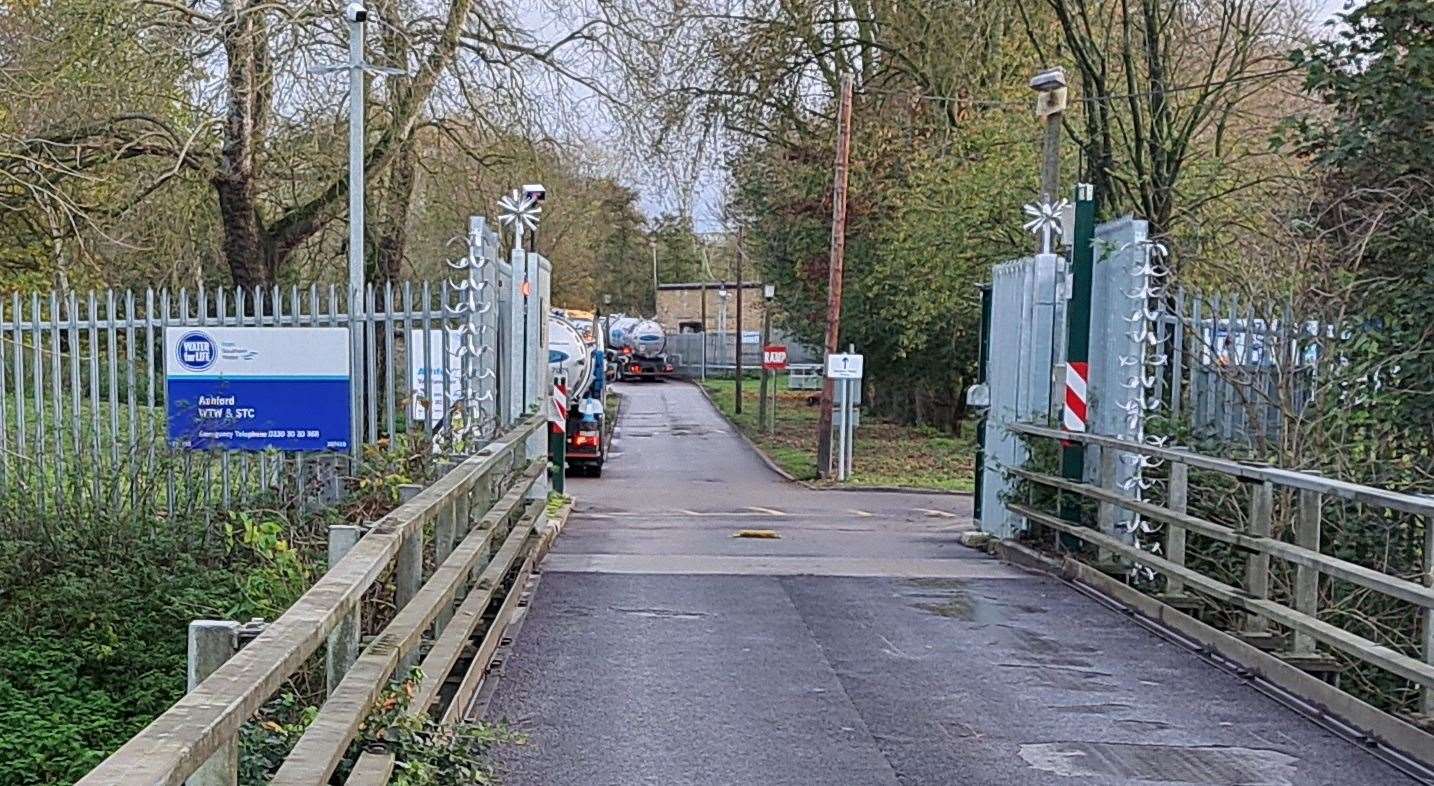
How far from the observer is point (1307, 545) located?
7.63 metres

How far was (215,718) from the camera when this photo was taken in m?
2.71

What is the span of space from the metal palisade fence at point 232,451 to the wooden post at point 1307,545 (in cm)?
568

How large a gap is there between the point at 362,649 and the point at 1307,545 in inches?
188

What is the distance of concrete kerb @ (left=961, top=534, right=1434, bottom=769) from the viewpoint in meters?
6.51

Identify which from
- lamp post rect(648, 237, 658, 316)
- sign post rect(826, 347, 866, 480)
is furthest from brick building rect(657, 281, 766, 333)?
sign post rect(826, 347, 866, 480)

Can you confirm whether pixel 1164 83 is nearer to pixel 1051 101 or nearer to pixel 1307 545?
pixel 1051 101

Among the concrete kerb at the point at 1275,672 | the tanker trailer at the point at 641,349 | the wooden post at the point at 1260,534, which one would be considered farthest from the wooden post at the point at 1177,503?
the tanker trailer at the point at 641,349

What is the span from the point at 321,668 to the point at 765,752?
197cm

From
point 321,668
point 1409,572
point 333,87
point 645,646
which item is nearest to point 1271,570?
point 1409,572

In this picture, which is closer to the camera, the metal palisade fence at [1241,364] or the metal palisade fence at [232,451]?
the metal palisade fence at [1241,364]

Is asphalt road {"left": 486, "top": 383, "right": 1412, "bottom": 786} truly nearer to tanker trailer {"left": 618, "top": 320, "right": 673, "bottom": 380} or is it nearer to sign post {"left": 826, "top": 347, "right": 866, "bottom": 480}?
sign post {"left": 826, "top": 347, "right": 866, "bottom": 480}

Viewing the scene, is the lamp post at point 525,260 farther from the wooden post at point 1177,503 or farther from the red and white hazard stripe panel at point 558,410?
the red and white hazard stripe panel at point 558,410

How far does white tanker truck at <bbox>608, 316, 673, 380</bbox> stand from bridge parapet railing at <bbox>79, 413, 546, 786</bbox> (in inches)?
2565

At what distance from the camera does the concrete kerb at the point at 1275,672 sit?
651 cm
